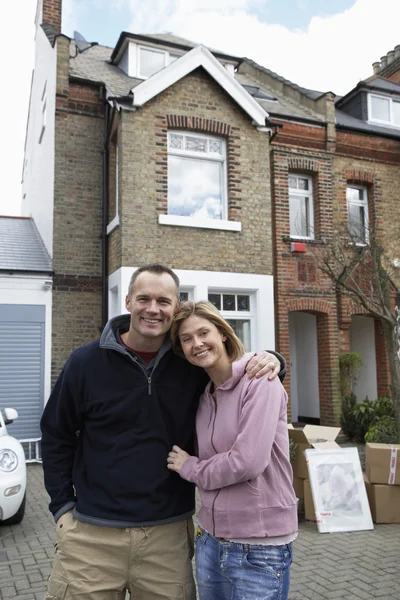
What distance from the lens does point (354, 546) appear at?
529 cm

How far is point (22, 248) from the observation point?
39.4ft

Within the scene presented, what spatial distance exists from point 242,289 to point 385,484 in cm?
571

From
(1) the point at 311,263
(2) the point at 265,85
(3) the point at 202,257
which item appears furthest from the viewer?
(2) the point at 265,85

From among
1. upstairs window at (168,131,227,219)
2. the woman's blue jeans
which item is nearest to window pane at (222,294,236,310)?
upstairs window at (168,131,227,219)

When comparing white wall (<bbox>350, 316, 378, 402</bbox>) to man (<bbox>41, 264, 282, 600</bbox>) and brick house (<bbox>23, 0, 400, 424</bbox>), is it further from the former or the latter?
man (<bbox>41, 264, 282, 600</bbox>)

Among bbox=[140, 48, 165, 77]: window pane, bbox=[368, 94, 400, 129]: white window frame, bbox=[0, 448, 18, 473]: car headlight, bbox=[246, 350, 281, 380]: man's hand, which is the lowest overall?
bbox=[0, 448, 18, 473]: car headlight

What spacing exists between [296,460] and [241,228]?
19.0 ft

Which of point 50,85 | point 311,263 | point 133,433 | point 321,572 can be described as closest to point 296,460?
point 321,572

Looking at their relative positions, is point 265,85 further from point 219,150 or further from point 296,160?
point 219,150

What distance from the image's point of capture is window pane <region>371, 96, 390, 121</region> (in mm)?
15031

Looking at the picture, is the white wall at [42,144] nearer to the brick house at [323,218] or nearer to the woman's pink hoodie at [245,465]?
the brick house at [323,218]

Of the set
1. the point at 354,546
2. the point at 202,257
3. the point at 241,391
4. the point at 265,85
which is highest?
the point at 265,85

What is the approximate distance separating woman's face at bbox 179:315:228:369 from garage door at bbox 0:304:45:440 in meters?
9.17

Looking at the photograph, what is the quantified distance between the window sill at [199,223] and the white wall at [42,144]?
2698 millimetres
